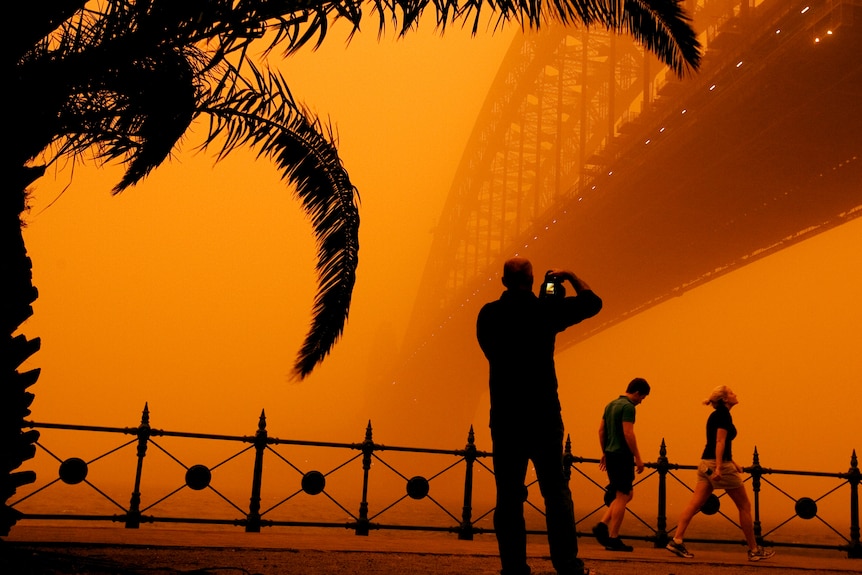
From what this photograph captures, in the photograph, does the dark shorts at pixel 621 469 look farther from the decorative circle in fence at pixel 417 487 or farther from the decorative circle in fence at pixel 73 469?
the decorative circle in fence at pixel 73 469

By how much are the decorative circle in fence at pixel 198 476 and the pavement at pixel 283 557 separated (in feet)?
1.42

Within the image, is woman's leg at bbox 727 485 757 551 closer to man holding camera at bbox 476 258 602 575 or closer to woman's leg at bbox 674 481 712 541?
woman's leg at bbox 674 481 712 541

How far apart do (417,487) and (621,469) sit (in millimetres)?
2179

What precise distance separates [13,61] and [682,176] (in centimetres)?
Result: 2049

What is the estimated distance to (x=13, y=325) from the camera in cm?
416

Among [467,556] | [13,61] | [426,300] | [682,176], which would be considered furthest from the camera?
[426,300]

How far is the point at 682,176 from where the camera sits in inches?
891

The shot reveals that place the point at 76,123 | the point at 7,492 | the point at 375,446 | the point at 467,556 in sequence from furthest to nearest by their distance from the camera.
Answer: the point at 375,446 → the point at 467,556 → the point at 76,123 → the point at 7,492

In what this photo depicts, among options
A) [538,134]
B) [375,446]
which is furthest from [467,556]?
[538,134]

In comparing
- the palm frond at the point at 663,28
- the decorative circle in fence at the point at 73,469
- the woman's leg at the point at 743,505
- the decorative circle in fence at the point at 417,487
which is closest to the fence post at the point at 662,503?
the woman's leg at the point at 743,505

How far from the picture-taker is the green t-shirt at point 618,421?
7211 mm

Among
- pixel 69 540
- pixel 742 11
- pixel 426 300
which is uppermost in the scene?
pixel 426 300

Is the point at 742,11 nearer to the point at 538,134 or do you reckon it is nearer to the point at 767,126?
the point at 767,126

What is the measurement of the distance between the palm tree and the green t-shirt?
2.55 metres
